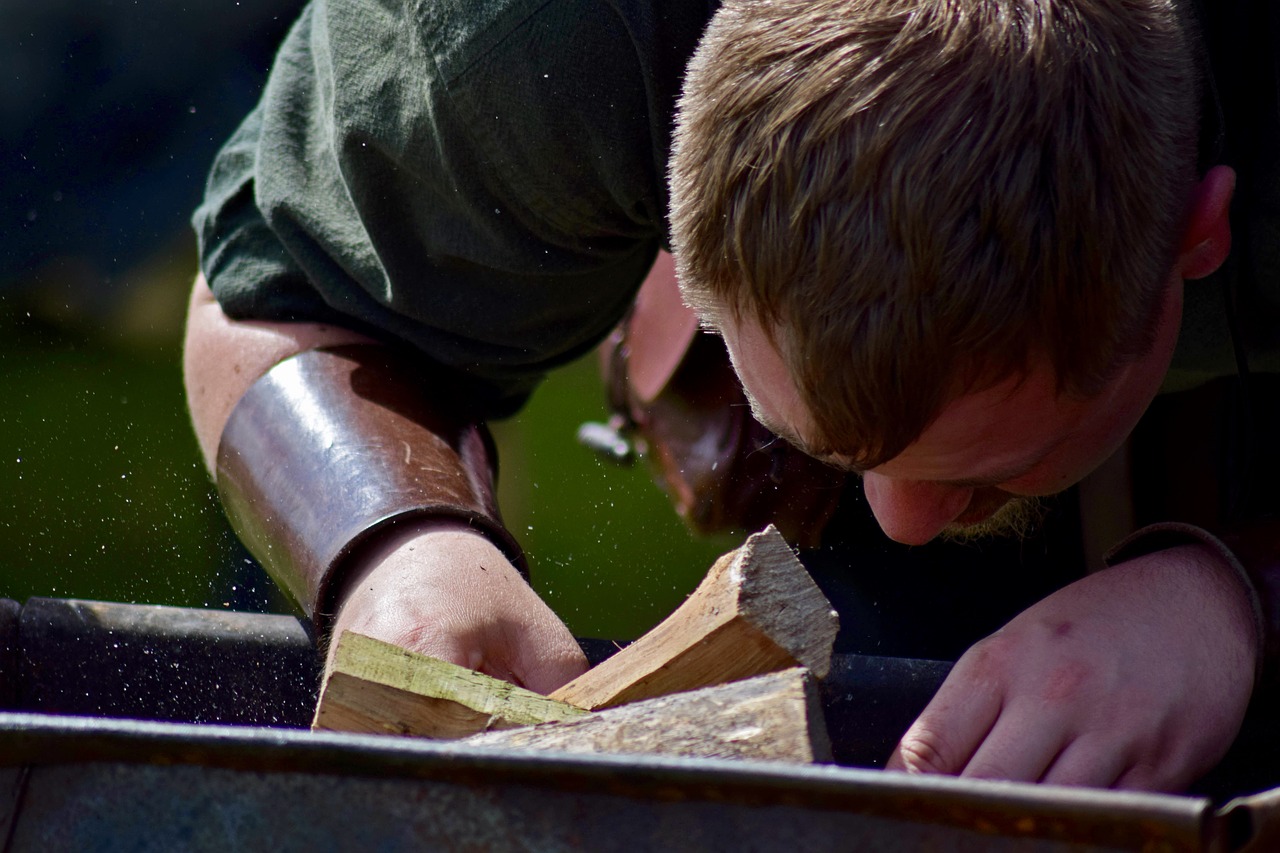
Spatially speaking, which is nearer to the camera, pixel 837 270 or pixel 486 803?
pixel 486 803

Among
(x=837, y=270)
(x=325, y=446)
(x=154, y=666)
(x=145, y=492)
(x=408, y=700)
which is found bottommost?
(x=145, y=492)

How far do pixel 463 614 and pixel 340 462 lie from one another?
0.96 ft

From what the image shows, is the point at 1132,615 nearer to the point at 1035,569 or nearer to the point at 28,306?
the point at 1035,569

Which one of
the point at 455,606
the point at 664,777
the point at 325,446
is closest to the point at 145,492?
the point at 325,446

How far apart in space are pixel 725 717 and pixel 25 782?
377 mm

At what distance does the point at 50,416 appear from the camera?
3.00m

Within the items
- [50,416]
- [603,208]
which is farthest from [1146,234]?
[50,416]

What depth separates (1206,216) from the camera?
1.05 meters

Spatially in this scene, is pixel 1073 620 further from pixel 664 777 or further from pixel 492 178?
pixel 492 178

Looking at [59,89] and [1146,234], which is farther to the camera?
[59,89]

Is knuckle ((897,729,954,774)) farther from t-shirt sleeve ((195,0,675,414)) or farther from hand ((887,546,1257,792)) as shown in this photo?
t-shirt sleeve ((195,0,675,414))

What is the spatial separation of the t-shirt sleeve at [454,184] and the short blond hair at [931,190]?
1.08ft

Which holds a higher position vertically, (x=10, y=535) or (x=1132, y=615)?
(x=1132, y=615)

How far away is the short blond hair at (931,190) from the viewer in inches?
34.6
